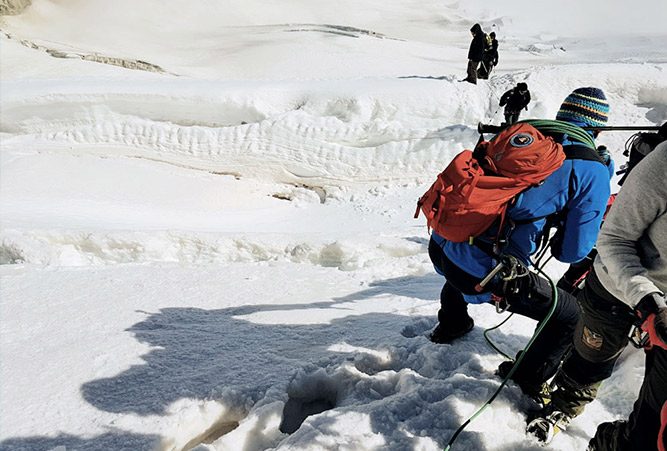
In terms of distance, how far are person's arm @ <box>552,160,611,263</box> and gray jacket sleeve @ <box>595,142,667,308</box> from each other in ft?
1.21

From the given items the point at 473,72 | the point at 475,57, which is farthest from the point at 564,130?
the point at 475,57

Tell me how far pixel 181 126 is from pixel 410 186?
4265 millimetres

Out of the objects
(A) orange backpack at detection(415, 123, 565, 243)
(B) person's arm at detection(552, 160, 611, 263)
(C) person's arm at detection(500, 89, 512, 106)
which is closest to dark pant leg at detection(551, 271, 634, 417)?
(B) person's arm at detection(552, 160, 611, 263)

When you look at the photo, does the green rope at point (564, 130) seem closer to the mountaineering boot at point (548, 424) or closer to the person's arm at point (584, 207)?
the person's arm at point (584, 207)

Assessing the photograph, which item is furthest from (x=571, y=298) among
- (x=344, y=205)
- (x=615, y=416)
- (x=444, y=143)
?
(x=444, y=143)

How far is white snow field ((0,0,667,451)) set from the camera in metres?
2.43

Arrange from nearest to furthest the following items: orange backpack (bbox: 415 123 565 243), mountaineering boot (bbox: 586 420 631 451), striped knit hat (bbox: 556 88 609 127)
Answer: mountaineering boot (bbox: 586 420 631 451)
orange backpack (bbox: 415 123 565 243)
striped knit hat (bbox: 556 88 609 127)

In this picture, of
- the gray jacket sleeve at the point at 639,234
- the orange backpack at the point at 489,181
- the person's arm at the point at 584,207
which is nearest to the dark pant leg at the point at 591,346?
the gray jacket sleeve at the point at 639,234

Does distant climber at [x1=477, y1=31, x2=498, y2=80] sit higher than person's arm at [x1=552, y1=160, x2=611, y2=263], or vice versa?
distant climber at [x1=477, y1=31, x2=498, y2=80]

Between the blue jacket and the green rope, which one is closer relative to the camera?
the blue jacket

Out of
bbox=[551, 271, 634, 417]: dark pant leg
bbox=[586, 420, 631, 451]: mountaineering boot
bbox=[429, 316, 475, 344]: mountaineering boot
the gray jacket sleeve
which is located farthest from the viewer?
bbox=[429, 316, 475, 344]: mountaineering boot

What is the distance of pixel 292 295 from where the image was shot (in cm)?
433

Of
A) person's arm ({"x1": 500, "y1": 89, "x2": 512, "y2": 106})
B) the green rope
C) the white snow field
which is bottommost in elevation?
the white snow field

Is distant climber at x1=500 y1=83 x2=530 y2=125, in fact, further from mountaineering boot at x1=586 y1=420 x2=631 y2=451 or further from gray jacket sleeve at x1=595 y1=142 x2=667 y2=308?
mountaineering boot at x1=586 y1=420 x2=631 y2=451
